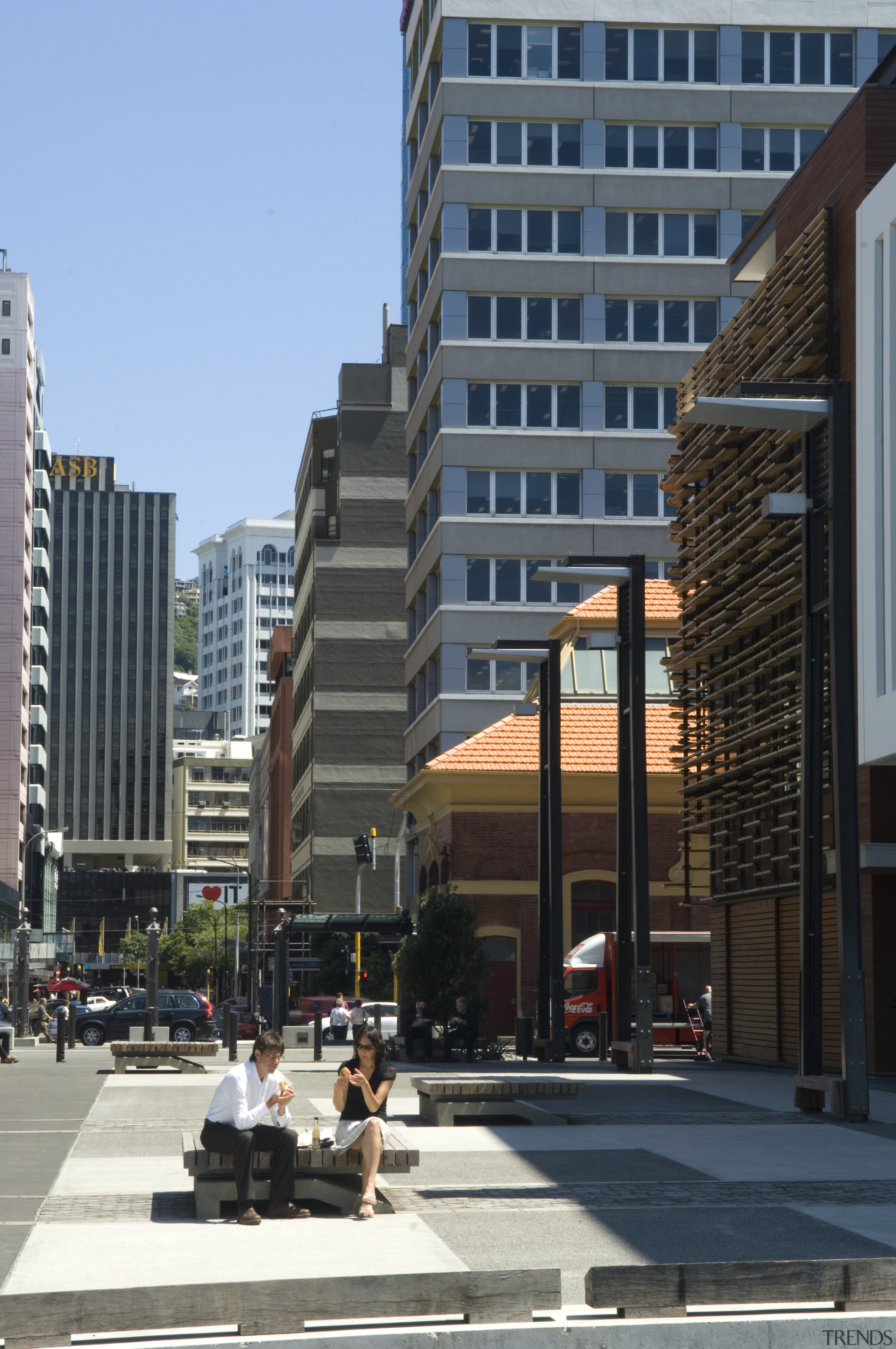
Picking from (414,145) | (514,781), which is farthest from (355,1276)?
(414,145)

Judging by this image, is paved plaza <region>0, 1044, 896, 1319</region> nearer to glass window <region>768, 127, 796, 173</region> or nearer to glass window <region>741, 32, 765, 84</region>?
glass window <region>768, 127, 796, 173</region>

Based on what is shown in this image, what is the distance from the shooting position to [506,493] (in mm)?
68188

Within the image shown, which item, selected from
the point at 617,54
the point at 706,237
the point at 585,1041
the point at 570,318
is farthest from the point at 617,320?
the point at 585,1041

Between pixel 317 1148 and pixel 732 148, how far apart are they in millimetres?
64037

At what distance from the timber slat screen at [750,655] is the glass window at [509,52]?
39.8 metres

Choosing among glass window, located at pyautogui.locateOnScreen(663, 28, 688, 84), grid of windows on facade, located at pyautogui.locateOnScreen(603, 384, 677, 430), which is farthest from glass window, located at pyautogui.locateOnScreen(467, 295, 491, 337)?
glass window, located at pyautogui.locateOnScreen(663, 28, 688, 84)

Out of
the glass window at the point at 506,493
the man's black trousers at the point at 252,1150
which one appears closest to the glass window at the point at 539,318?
the glass window at the point at 506,493

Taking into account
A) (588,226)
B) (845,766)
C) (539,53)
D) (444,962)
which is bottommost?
(444,962)

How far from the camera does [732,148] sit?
231 ft

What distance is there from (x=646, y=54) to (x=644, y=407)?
1455 cm

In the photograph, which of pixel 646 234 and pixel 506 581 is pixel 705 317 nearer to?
pixel 646 234

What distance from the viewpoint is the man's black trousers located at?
465 inches

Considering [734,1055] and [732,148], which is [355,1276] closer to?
[734,1055]

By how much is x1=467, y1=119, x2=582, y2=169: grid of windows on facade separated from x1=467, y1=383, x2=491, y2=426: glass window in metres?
9.33
